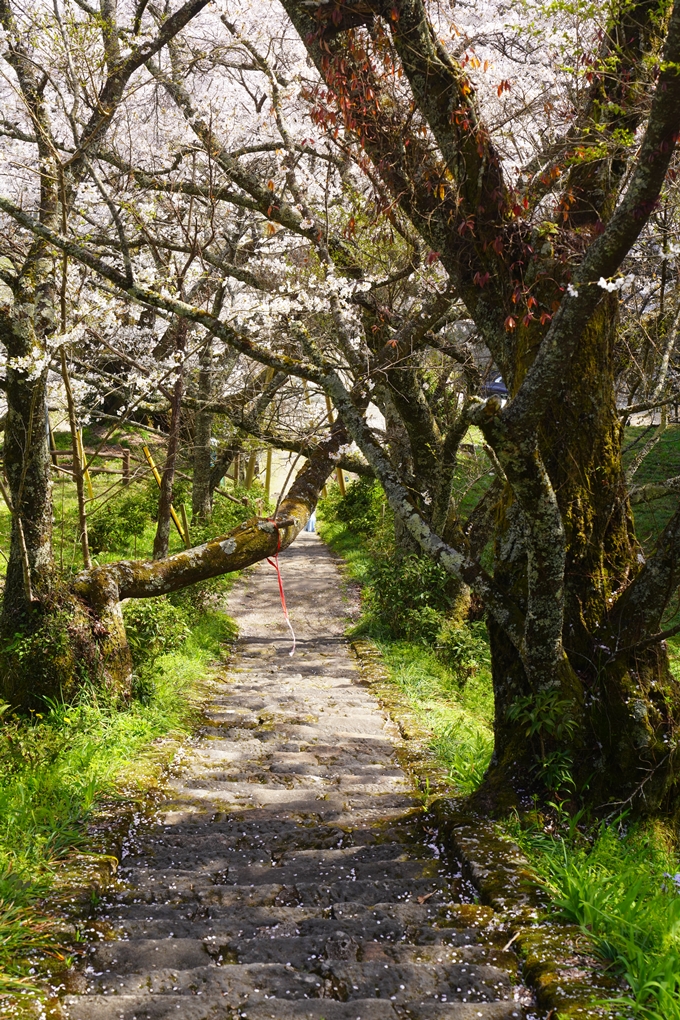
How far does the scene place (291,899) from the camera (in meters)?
3.38

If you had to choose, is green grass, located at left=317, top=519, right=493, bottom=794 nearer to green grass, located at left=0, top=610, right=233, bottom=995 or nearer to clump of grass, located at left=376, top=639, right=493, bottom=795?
clump of grass, located at left=376, top=639, right=493, bottom=795

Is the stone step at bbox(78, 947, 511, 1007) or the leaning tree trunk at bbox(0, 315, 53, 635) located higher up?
the leaning tree trunk at bbox(0, 315, 53, 635)

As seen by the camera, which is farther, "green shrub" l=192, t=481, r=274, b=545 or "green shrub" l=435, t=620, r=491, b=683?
"green shrub" l=192, t=481, r=274, b=545

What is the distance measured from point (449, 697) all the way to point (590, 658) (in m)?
3.30

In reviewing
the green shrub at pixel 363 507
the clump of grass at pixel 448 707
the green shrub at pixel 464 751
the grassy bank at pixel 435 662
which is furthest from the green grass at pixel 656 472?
the green shrub at pixel 464 751

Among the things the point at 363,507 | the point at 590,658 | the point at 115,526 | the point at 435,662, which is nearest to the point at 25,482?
the point at 590,658

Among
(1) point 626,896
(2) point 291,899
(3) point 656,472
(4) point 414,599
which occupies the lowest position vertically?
(2) point 291,899

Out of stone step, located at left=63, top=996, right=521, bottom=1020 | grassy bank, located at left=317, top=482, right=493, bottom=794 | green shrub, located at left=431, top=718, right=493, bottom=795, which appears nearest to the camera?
stone step, located at left=63, top=996, right=521, bottom=1020

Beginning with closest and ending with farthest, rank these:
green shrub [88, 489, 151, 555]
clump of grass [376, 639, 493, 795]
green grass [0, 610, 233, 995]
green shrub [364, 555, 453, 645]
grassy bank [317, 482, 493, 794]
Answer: green grass [0, 610, 233, 995]
clump of grass [376, 639, 493, 795]
grassy bank [317, 482, 493, 794]
green shrub [364, 555, 453, 645]
green shrub [88, 489, 151, 555]

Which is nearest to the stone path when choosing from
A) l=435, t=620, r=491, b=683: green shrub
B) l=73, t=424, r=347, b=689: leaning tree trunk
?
l=73, t=424, r=347, b=689: leaning tree trunk

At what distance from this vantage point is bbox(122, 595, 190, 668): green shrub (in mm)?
6531

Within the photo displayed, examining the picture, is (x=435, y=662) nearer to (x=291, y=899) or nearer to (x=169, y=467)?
(x=169, y=467)

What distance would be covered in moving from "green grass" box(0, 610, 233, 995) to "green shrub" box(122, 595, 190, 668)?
133mm

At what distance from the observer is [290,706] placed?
6.71 m
